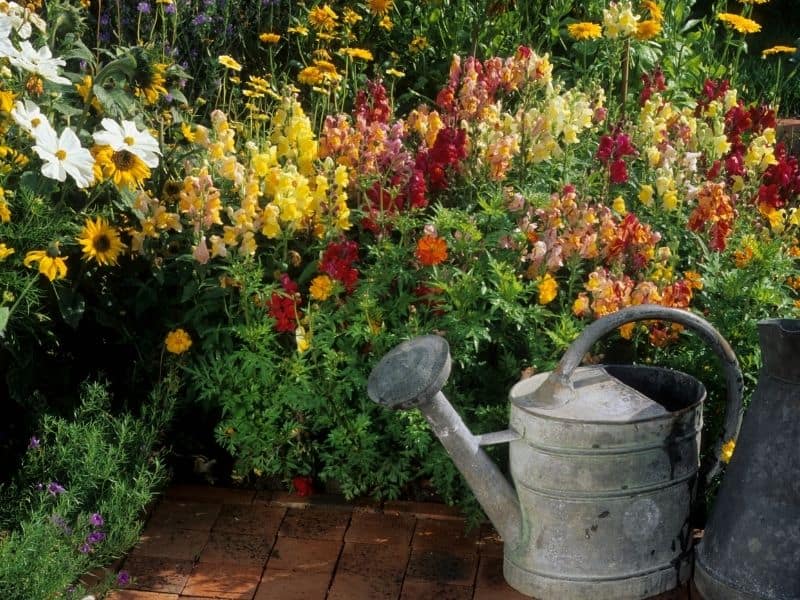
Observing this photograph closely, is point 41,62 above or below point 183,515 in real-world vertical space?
above

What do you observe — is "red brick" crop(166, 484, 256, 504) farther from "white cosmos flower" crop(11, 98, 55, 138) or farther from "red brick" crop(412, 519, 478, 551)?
"white cosmos flower" crop(11, 98, 55, 138)

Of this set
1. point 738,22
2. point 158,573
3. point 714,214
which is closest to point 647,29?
point 738,22

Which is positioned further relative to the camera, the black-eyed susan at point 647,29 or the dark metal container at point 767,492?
the black-eyed susan at point 647,29

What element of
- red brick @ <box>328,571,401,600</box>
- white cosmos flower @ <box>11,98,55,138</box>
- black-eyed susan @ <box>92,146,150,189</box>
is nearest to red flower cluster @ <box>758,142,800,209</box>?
red brick @ <box>328,571,401,600</box>

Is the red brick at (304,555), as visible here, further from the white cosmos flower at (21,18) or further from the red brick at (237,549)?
the white cosmos flower at (21,18)

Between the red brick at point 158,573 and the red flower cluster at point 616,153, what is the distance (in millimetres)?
1519

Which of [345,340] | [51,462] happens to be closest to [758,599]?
[345,340]

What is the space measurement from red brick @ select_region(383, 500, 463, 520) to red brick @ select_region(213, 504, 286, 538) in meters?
0.30

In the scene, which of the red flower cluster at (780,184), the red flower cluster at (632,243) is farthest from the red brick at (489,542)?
the red flower cluster at (780,184)

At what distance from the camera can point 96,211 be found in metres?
3.33

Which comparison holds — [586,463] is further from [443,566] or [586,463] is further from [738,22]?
[738,22]

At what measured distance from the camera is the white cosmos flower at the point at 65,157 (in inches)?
115

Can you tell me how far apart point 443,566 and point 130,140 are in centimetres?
130

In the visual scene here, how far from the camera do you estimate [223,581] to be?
10.0 feet
